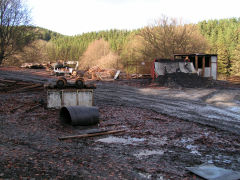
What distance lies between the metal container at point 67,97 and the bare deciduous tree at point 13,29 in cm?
2260

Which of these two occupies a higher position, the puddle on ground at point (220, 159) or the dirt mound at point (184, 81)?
the dirt mound at point (184, 81)

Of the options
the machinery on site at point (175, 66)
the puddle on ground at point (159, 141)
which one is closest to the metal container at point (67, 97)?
the puddle on ground at point (159, 141)

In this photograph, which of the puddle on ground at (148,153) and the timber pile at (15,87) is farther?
the timber pile at (15,87)

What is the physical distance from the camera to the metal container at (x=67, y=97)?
11.7 metres

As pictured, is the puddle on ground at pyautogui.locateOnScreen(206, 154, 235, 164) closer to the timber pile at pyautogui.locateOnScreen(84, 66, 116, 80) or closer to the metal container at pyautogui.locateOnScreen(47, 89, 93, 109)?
the metal container at pyautogui.locateOnScreen(47, 89, 93, 109)

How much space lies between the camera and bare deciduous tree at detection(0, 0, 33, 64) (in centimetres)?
3098

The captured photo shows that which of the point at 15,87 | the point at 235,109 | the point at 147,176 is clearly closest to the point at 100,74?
the point at 15,87

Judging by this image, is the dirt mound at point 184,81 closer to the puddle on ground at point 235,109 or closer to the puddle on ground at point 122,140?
the puddle on ground at point 235,109

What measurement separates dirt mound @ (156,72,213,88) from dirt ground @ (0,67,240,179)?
11152 millimetres

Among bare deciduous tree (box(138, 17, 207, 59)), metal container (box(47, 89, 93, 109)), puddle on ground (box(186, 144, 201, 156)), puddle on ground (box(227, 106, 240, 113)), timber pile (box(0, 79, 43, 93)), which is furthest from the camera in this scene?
bare deciduous tree (box(138, 17, 207, 59))

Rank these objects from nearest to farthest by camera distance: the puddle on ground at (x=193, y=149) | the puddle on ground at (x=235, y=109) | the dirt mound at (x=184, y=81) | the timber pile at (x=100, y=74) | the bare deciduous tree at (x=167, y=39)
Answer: the puddle on ground at (x=193, y=149) < the puddle on ground at (x=235, y=109) < the dirt mound at (x=184, y=81) < the timber pile at (x=100, y=74) < the bare deciduous tree at (x=167, y=39)

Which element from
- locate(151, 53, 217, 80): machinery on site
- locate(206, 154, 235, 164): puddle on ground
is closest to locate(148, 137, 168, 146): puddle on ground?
locate(206, 154, 235, 164): puddle on ground

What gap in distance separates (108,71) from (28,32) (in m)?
12.0

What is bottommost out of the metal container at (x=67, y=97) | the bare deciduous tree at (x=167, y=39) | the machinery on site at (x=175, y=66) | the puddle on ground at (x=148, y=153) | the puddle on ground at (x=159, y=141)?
the puddle on ground at (x=159, y=141)
